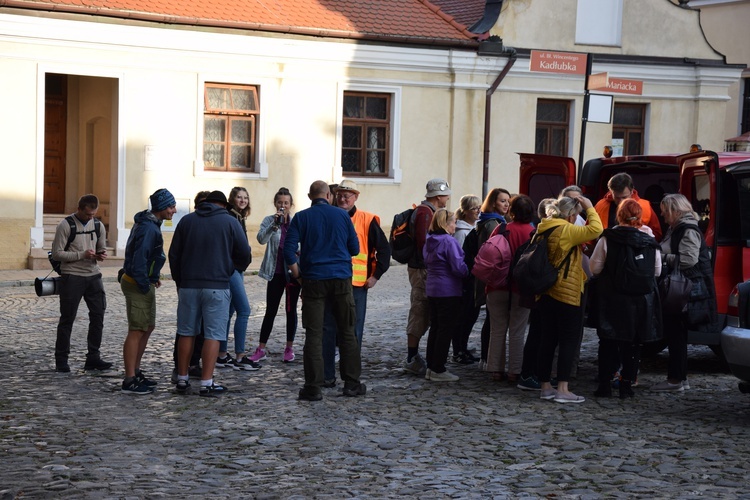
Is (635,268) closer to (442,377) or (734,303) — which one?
(734,303)

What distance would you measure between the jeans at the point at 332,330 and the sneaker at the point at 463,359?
151cm

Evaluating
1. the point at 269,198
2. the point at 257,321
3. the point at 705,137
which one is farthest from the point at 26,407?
the point at 705,137

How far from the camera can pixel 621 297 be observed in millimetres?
9531

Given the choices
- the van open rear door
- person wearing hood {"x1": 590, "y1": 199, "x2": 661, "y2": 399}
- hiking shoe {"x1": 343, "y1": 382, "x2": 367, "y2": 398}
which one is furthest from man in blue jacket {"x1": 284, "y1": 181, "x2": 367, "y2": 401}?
the van open rear door

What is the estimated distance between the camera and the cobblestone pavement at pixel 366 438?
22.2 feet

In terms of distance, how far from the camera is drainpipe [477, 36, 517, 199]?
25409 millimetres

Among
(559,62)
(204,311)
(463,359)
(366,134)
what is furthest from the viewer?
(366,134)

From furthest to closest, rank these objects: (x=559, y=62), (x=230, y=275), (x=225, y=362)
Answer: (x=559, y=62) < (x=225, y=362) < (x=230, y=275)

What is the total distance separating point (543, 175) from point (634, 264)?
3953 millimetres

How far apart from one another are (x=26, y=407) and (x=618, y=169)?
6373mm

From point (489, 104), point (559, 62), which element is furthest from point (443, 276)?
point (489, 104)

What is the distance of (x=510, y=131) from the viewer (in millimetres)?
26062

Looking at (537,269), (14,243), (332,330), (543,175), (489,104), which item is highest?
(489,104)

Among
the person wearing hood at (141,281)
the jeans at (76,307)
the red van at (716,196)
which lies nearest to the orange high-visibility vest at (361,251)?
the person wearing hood at (141,281)
